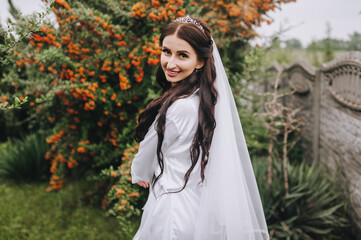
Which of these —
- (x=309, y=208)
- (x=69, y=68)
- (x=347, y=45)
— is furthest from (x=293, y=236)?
(x=347, y=45)

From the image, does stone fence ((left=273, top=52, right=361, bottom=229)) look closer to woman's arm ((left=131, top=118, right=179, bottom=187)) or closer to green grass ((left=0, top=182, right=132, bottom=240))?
woman's arm ((left=131, top=118, right=179, bottom=187))

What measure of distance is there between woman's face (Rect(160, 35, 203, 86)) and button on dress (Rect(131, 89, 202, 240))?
149 millimetres

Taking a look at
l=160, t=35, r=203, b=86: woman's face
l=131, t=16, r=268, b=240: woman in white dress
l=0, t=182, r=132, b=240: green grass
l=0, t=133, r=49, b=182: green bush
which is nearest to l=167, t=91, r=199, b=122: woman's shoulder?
l=131, t=16, r=268, b=240: woman in white dress

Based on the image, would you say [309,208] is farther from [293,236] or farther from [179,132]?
[179,132]

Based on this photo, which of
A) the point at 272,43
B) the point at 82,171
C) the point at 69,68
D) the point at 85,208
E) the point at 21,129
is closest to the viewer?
the point at 69,68

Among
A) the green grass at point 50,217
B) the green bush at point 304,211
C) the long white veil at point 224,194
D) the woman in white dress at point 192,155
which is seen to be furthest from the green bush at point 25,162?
the long white veil at point 224,194

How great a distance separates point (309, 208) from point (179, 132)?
9.08 feet

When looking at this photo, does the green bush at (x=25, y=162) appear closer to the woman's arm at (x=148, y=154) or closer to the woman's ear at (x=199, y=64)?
the woman's arm at (x=148, y=154)

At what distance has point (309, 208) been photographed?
356 centimetres

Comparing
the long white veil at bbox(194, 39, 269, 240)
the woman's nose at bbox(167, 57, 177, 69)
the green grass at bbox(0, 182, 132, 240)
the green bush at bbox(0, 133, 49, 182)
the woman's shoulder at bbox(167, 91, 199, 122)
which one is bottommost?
the green grass at bbox(0, 182, 132, 240)

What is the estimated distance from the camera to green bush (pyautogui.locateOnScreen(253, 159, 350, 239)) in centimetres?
338

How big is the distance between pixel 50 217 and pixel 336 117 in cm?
421

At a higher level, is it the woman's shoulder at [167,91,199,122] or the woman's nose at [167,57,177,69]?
the woman's nose at [167,57,177,69]

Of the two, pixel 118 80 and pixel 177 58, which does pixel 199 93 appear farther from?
pixel 118 80
